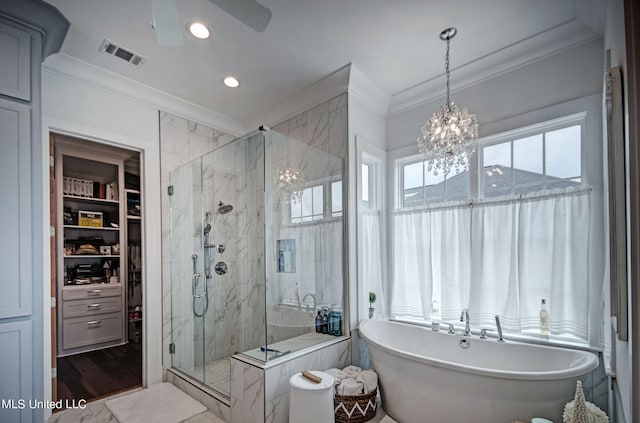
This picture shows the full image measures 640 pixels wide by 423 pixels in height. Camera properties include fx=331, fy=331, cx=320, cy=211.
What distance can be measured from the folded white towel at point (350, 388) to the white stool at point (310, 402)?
0.23m

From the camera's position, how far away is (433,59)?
2.72 meters

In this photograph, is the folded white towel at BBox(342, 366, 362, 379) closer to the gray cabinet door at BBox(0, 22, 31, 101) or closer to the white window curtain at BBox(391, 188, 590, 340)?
the white window curtain at BBox(391, 188, 590, 340)

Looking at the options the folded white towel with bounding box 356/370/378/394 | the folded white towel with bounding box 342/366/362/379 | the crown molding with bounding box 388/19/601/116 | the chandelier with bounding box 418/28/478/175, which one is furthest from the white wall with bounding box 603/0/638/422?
the folded white towel with bounding box 342/366/362/379

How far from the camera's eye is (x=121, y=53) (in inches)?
101

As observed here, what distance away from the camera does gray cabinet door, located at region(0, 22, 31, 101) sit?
6.39 ft

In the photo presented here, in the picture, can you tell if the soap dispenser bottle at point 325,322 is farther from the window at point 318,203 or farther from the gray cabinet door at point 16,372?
the gray cabinet door at point 16,372

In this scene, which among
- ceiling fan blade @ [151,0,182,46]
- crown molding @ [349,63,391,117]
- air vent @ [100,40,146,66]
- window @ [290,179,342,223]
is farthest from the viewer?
crown molding @ [349,63,391,117]

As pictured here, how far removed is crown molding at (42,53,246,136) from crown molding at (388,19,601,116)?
6.38 ft

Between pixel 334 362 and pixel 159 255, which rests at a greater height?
pixel 159 255

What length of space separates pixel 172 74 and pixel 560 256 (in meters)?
3.40

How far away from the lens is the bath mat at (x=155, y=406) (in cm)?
247

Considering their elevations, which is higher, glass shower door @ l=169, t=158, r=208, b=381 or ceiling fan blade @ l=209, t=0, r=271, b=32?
ceiling fan blade @ l=209, t=0, r=271, b=32

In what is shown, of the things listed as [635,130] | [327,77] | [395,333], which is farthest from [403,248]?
[635,130]

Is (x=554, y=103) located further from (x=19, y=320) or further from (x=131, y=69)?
(x=19, y=320)
